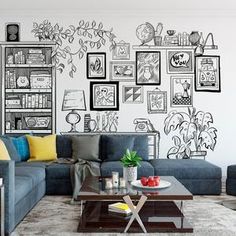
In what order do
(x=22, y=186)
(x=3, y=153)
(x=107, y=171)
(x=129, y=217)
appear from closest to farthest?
(x=129, y=217), (x=22, y=186), (x=3, y=153), (x=107, y=171)

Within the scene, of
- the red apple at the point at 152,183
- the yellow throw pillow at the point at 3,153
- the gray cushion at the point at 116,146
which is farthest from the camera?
the gray cushion at the point at 116,146

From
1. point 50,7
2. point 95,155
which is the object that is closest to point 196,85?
point 95,155

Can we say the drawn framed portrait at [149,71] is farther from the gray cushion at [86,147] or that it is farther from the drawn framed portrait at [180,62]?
the gray cushion at [86,147]

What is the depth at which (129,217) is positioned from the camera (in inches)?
154

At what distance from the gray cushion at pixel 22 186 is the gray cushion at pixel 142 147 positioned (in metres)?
2.06

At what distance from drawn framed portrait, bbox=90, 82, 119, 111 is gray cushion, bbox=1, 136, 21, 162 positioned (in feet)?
4.97

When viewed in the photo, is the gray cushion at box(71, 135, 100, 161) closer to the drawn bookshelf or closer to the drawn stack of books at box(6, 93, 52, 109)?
the drawn bookshelf

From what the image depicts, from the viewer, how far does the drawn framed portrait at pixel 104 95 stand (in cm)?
648

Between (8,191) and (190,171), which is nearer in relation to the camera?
(8,191)

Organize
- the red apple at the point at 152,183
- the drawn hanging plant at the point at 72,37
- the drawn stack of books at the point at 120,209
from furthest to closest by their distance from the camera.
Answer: the drawn hanging plant at the point at 72,37
the red apple at the point at 152,183
the drawn stack of books at the point at 120,209

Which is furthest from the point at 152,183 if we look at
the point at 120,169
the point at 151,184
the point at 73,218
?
the point at 120,169

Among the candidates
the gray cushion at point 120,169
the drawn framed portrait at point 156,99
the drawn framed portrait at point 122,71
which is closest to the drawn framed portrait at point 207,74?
the drawn framed portrait at point 156,99

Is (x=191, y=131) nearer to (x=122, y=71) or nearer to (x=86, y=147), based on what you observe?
(x=122, y=71)

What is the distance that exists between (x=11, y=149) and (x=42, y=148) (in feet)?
1.69
